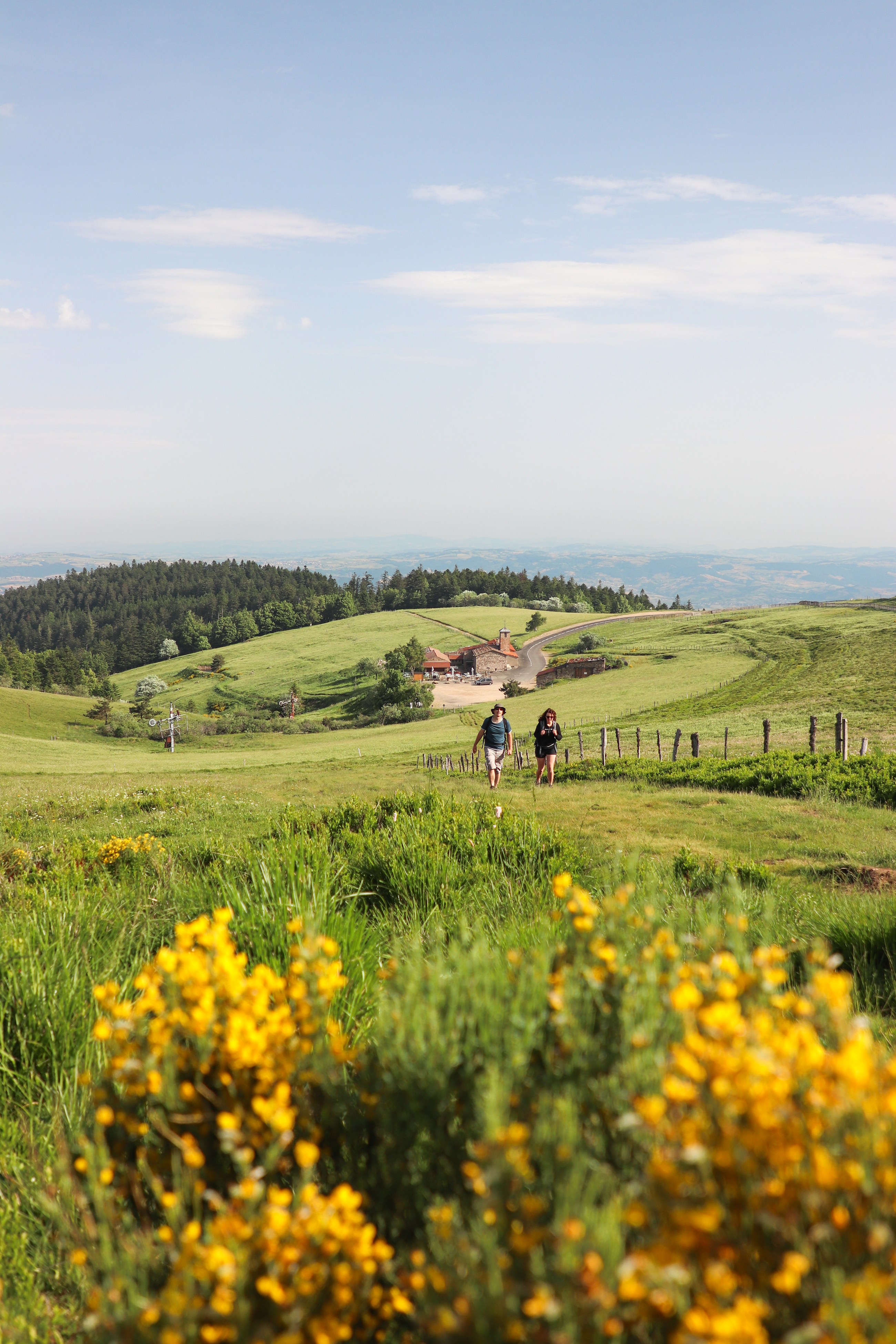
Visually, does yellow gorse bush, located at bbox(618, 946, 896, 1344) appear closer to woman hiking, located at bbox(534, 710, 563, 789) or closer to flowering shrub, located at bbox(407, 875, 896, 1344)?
flowering shrub, located at bbox(407, 875, 896, 1344)

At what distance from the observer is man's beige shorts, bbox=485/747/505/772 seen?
61.5 feet

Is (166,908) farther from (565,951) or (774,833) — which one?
(774,833)

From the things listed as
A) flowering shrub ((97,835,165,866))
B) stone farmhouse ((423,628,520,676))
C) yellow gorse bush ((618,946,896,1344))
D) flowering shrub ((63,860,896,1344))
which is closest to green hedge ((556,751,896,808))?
flowering shrub ((97,835,165,866))

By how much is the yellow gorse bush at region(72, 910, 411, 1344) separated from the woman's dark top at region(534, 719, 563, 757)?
17229mm

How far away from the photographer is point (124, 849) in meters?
8.47

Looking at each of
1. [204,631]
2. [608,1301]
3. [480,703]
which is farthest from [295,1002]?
[204,631]

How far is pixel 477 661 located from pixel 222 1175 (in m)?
121

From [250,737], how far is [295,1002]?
89.3m

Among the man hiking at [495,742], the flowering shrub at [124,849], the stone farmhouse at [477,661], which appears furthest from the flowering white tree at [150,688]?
the flowering shrub at [124,849]

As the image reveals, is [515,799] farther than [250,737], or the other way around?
[250,737]

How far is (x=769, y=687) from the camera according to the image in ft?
172

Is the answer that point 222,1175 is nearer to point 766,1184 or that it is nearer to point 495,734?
point 766,1184

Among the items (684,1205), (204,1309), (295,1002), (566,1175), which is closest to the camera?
(684,1205)

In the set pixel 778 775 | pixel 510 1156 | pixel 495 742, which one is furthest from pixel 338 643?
pixel 510 1156
